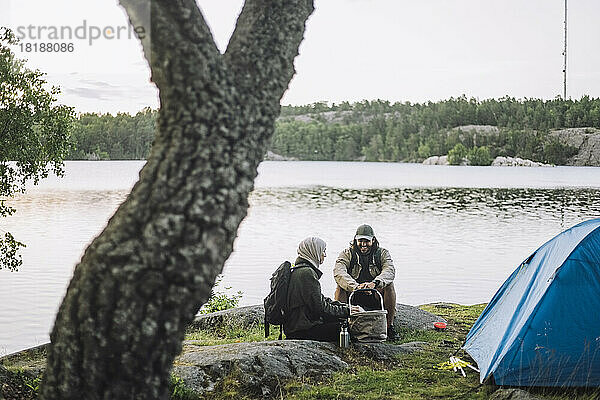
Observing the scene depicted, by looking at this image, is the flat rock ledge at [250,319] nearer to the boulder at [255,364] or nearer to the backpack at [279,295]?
the backpack at [279,295]

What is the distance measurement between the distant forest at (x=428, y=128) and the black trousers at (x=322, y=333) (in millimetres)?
88824

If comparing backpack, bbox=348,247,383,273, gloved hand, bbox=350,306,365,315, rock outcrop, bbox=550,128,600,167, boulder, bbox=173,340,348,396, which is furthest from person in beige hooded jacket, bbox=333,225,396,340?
rock outcrop, bbox=550,128,600,167

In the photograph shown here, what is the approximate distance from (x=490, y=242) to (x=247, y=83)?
808 inches

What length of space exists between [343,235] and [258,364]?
59.5 ft

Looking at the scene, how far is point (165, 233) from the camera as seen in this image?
8.71 ft

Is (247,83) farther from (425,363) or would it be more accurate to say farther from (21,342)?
(21,342)

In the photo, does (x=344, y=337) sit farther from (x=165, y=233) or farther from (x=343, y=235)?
(x=343, y=235)

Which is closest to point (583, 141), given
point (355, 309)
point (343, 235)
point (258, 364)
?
point (343, 235)

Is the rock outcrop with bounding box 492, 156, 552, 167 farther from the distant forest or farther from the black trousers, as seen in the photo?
the black trousers

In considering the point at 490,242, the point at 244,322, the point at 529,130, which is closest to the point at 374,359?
the point at 244,322

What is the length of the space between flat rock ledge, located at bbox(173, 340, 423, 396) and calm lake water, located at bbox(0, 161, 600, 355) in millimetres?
5496

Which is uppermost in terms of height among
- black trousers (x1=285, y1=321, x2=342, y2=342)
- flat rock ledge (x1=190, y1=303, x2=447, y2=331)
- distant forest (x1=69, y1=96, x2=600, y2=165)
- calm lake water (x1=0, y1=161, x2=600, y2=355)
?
distant forest (x1=69, y1=96, x2=600, y2=165)

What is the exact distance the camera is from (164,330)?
Result: 2.70 metres

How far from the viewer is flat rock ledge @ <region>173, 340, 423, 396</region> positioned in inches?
219
